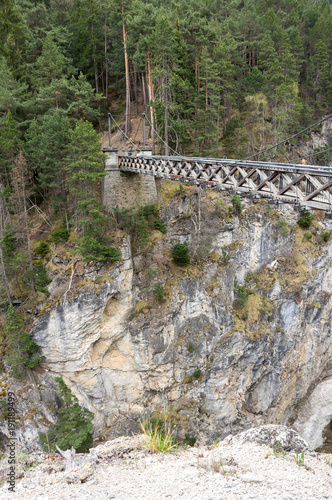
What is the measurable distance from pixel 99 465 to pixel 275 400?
1722cm

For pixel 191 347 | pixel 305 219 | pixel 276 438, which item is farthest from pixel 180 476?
pixel 305 219

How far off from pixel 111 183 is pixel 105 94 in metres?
14.5

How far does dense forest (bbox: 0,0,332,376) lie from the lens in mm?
17828

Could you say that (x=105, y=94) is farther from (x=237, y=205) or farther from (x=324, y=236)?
(x=324, y=236)

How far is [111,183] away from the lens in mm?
19438

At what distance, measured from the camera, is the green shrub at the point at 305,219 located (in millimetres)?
21781

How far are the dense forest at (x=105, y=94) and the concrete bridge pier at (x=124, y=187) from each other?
0.99 metres

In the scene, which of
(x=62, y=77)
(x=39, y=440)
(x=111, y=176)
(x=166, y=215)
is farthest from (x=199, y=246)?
(x=62, y=77)

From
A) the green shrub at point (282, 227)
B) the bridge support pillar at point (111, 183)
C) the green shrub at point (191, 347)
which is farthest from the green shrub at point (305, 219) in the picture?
the bridge support pillar at point (111, 183)

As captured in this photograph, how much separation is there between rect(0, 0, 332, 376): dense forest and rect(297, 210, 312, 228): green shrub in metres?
6.50

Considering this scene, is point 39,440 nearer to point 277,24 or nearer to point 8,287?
point 8,287

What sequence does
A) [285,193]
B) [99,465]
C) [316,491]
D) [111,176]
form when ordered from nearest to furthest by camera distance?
[316,491] < [99,465] < [285,193] < [111,176]

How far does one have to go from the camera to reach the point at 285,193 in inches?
377

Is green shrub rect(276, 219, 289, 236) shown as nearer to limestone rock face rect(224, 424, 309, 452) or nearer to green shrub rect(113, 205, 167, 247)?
green shrub rect(113, 205, 167, 247)
